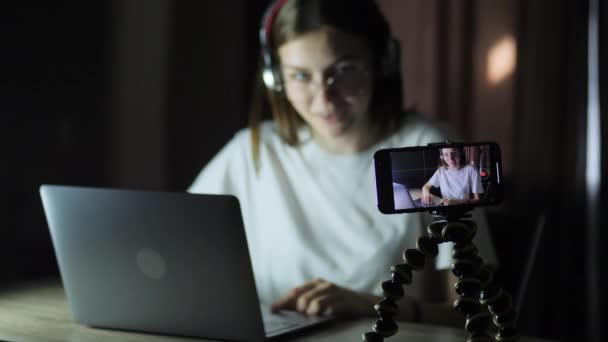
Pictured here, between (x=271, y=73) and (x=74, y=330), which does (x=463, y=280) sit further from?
(x=271, y=73)

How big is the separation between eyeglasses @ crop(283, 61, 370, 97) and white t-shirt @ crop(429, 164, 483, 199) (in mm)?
626

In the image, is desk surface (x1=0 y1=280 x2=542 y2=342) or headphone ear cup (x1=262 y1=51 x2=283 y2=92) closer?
desk surface (x1=0 y1=280 x2=542 y2=342)

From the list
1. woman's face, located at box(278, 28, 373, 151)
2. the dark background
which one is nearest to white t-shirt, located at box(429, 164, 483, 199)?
woman's face, located at box(278, 28, 373, 151)

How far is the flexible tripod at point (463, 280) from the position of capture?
732mm

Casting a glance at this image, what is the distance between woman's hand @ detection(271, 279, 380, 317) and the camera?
104 cm

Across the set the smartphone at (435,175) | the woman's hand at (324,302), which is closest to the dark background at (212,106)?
the woman's hand at (324,302)

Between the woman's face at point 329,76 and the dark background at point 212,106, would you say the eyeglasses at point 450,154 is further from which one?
the dark background at point 212,106

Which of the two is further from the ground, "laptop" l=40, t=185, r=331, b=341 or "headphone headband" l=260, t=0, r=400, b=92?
"headphone headband" l=260, t=0, r=400, b=92

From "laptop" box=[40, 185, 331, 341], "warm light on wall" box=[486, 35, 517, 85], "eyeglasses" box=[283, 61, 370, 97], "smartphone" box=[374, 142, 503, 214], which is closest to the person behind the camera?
"smartphone" box=[374, 142, 503, 214]

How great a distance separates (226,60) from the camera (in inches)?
86.1

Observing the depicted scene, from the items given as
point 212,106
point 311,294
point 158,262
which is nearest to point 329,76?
point 311,294

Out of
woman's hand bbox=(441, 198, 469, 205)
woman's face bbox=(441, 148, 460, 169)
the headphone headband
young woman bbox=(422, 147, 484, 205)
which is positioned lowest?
woman's hand bbox=(441, 198, 469, 205)

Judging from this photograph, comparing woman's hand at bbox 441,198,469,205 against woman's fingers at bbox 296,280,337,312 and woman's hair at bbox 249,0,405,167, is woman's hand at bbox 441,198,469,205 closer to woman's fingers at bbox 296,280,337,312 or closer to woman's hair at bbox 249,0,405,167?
woman's fingers at bbox 296,280,337,312

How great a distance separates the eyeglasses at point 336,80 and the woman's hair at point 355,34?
7cm
